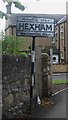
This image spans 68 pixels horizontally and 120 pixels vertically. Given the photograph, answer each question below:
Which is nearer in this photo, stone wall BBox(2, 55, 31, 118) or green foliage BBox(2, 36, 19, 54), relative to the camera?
stone wall BBox(2, 55, 31, 118)

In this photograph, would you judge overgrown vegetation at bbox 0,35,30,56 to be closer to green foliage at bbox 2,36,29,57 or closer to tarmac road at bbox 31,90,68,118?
green foliage at bbox 2,36,29,57

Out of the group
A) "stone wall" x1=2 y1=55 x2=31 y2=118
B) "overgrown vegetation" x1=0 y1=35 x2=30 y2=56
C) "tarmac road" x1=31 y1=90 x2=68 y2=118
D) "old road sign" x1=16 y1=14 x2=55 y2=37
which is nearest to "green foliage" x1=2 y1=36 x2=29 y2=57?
"overgrown vegetation" x1=0 y1=35 x2=30 y2=56

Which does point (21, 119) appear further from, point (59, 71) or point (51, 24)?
point (59, 71)

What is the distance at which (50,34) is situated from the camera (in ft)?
36.2

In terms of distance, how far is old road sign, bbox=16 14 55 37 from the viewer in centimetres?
1043

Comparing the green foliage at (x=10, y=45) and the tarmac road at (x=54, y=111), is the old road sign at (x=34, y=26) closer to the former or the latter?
the green foliage at (x=10, y=45)

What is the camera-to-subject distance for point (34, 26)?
35.0ft

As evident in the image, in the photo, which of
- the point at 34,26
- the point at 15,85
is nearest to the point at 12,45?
the point at 15,85

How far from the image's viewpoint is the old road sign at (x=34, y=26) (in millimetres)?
10428

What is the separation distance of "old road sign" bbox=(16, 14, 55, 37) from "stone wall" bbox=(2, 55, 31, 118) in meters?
1.39

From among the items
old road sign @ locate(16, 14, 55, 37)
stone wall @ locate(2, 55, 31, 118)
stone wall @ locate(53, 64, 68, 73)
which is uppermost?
old road sign @ locate(16, 14, 55, 37)

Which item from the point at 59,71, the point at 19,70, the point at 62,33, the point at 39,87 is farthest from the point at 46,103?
the point at 62,33

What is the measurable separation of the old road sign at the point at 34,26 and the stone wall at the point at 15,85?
4.56 ft

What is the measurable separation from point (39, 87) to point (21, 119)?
14.5 feet
